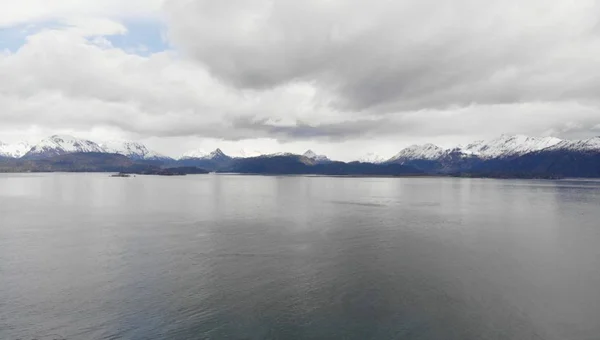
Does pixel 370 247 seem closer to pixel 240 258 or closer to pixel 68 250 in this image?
pixel 240 258

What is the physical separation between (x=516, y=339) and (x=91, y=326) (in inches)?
1384

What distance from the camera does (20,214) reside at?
308 feet

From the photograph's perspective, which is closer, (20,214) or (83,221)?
(83,221)

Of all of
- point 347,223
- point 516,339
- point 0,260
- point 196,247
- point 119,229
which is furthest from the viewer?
point 347,223

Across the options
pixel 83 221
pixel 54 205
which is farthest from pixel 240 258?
pixel 54 205

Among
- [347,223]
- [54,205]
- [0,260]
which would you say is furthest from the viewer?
[54,205]

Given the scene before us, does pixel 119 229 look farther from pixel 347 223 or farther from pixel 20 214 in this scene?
pixel 347 223

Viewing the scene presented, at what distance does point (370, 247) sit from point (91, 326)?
40219mm

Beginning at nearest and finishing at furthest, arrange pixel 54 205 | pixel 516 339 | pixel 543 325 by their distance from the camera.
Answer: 1. pixel 516 339
2. pixel 543 325
3. pixel 54 205

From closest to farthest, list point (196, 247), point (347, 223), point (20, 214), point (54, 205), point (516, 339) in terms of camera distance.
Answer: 1. point (516, 339)
2. point (196, 247)
3. point (347, 223)
4. point (20, 214)
5. point (54, 205)

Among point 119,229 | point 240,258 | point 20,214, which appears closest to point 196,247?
point 240,258

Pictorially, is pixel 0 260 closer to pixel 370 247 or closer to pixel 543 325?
pixel 370 247

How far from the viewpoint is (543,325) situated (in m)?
31.8

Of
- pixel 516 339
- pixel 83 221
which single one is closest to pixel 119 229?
pixel 83 221
